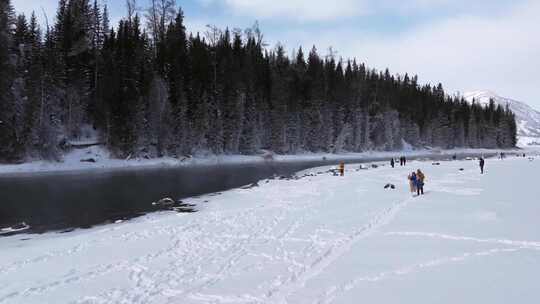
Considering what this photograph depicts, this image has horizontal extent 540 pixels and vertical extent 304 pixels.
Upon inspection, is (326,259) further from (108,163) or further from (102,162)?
(102,162)

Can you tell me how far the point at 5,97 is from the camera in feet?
154

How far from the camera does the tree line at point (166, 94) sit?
5072cm

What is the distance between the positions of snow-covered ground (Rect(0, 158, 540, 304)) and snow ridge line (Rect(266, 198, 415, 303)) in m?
0.03

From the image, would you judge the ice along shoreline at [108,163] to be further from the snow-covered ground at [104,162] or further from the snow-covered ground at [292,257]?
the snow-covered ground at [292,257]

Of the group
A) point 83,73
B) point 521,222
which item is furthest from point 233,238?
point 83,73

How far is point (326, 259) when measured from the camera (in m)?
10.9

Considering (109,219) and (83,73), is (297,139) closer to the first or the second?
(83,73)

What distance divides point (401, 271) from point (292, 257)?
10.5ft

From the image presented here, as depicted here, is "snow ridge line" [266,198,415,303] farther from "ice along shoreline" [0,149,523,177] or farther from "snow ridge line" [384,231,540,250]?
"ice along shoreline" [0,149,523,177]

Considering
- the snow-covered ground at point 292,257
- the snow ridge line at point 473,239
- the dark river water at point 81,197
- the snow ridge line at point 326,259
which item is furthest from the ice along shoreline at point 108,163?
the snow ridge line at point 473,239

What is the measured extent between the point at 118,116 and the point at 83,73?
10731 mm

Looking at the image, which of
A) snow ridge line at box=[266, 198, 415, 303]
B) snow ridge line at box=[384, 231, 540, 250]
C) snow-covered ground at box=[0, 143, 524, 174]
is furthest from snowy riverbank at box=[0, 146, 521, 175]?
snow ridge line at box=[384, 231, 540, 250]

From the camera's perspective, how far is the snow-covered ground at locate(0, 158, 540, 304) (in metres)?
8.24

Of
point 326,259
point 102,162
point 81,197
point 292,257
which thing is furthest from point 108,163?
point 326,259
